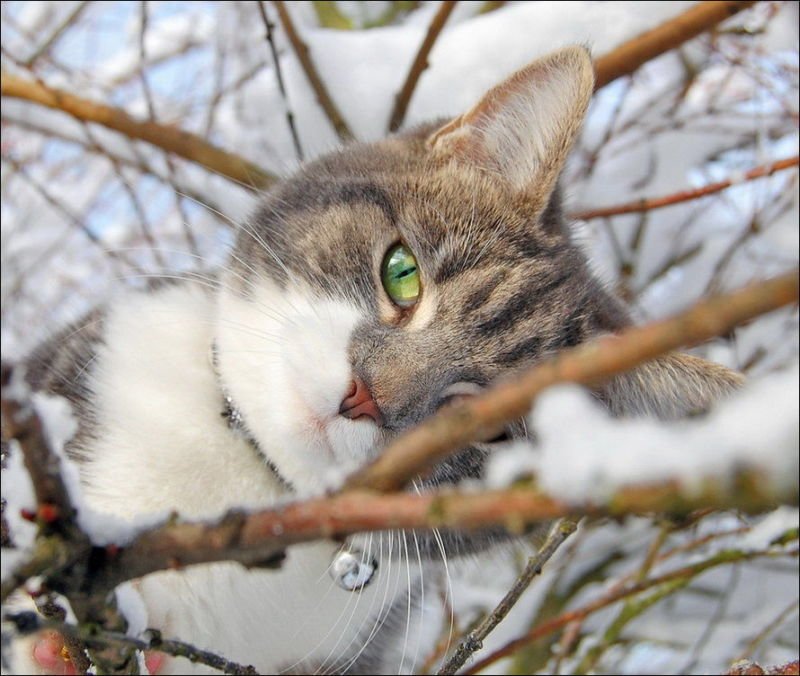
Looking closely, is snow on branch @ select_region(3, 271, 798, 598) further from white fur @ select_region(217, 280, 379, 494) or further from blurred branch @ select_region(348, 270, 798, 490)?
white fur @ select_region(217, 280, 379, 494)

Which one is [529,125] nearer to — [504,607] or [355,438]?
[355,438]

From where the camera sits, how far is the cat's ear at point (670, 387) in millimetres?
1253

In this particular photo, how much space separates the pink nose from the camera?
126 centimetres

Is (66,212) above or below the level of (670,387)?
above

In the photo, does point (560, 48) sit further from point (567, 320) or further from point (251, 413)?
point (251, 413)

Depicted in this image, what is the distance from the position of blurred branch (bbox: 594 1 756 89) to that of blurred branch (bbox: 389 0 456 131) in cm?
42

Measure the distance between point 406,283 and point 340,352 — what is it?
0.87ft

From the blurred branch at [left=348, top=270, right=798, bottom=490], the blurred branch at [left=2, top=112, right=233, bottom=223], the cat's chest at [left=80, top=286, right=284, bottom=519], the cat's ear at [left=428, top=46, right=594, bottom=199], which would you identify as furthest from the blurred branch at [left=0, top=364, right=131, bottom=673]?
the blurred branch at [left=2, top=112, right=233, bottom=223]

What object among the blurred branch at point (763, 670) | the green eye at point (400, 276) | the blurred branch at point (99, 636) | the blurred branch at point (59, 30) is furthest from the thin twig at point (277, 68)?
the blurred branch at point (763, 670)

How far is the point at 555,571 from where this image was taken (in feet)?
8.39

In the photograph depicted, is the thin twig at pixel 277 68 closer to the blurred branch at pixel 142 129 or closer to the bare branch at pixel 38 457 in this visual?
the blurred branch at pixel 142 129

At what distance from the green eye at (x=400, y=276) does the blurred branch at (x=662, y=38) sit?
745mm

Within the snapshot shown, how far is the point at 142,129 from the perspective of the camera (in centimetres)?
221

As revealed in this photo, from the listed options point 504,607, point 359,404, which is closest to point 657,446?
point 504,607
